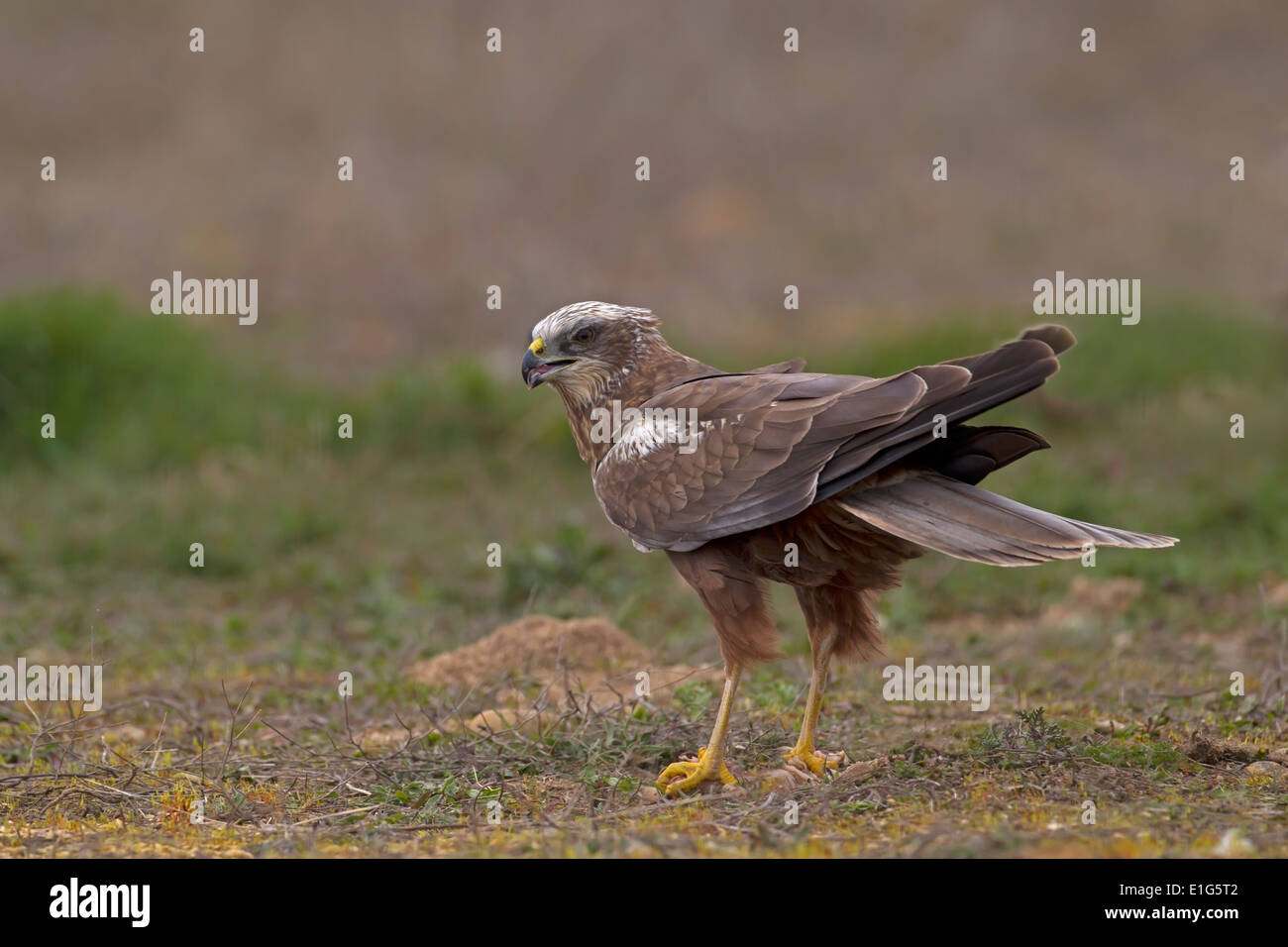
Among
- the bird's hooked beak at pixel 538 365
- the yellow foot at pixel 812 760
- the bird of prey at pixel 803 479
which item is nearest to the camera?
the bird of prey at pixel 803 479

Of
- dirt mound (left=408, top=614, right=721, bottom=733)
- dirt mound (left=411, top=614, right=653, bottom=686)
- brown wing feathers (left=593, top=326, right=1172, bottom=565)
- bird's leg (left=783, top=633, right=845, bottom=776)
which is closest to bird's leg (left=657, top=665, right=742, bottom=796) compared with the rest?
bird's leg (left=783, top=633, right=845, bottom=776)

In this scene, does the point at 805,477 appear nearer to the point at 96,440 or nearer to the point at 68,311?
the point at 96,440

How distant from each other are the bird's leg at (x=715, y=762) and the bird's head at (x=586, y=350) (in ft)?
3.95

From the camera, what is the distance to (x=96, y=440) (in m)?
10.8

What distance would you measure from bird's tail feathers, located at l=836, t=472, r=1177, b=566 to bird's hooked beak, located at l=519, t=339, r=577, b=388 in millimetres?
1283

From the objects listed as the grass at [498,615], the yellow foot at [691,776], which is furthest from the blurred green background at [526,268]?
the yellow foot at [691,776]

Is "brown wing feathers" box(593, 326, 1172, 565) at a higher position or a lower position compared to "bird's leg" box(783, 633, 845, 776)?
higher

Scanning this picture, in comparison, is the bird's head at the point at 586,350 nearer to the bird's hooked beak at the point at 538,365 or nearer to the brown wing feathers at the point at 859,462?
the bird's hooked beak at the point at 538,365

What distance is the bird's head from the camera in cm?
531

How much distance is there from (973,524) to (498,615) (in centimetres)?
427

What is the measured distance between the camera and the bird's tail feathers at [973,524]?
166 inches

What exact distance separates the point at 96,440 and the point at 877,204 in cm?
831

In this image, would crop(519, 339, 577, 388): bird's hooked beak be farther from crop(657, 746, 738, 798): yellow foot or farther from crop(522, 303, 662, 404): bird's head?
crop(657, 746, 738, 798): yellow foot

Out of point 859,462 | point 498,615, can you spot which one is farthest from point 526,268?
point 859,462
